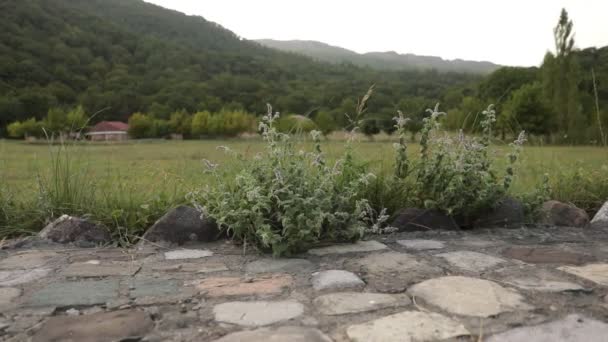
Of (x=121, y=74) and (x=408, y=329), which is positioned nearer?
(x=408, y=329)

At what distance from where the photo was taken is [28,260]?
2045 mm

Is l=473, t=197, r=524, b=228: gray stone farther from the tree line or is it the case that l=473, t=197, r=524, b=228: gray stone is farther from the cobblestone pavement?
the tree line

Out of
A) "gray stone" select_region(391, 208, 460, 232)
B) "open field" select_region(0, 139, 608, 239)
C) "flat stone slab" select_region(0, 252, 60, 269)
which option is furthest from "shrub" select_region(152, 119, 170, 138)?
"gray stone" select_region(391, 208, 460, 232)

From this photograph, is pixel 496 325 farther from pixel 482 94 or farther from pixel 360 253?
pixel 482 94

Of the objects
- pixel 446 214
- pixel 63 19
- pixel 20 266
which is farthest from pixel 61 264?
pixel 63 19

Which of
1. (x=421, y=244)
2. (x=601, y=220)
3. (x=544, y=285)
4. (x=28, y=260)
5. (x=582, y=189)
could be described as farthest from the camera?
(x=582, y=189)

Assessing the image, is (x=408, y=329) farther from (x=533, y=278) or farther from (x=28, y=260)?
(x=28, y=260)

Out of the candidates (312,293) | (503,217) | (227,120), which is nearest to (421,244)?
(503,217)

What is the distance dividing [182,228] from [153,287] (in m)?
0.80

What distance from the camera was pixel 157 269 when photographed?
6.23 feet

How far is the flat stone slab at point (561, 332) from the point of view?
1158 millimetres

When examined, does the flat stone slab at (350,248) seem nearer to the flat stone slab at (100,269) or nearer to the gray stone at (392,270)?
the gray stone at (392,270)

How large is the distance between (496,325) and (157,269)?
136 centimetres

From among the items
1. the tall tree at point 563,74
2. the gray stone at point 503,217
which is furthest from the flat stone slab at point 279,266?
the tall tree at point 563,74
